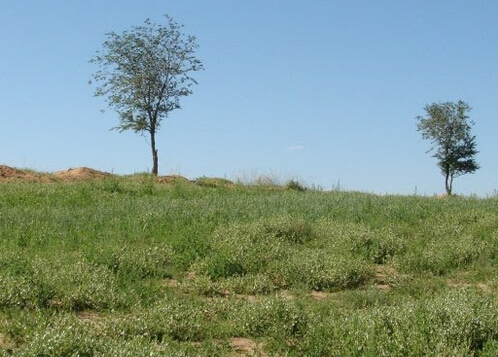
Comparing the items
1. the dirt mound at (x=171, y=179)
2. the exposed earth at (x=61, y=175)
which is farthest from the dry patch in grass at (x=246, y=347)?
the dirt mound at (x=171, y=179)

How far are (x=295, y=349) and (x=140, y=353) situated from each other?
1910mm

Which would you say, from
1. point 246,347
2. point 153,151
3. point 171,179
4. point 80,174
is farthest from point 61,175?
point 246,347

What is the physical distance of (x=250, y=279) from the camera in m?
11.1

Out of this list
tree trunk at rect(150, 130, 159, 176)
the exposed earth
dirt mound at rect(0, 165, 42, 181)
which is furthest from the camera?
tree trunk at rect(150, 130, 159, 176)

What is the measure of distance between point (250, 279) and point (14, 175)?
800 inches

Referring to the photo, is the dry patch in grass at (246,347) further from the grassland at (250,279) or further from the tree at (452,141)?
the tree at (452,141)

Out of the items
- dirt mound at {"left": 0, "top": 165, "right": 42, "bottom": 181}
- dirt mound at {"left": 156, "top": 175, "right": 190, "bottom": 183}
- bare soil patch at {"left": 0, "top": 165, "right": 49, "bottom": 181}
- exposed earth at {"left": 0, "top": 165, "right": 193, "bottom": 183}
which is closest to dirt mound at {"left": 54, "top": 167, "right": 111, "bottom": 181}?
exposed earth at {"left": 0, "top": 165, "right": 193, "bottom": 183}

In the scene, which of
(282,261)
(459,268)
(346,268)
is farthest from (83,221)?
(459,268)

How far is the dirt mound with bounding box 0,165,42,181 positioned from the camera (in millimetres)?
28141

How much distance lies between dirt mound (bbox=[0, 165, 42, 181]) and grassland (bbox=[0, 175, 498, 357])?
399 inches

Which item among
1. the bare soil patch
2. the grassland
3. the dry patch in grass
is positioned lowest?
the dry patch in grass

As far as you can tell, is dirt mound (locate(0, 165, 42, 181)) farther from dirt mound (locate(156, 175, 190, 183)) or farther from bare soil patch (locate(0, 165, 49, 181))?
dirt mound (locate(156, 175, 190, 183))

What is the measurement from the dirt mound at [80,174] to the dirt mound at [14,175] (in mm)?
1010

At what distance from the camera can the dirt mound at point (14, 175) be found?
92.3 ft
